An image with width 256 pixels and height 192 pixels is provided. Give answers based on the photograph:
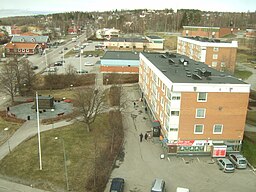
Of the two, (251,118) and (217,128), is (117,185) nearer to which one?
(217,128)

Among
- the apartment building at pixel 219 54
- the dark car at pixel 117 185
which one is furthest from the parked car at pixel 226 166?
the apartment building at pixel 219 54

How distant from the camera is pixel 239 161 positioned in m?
25.5

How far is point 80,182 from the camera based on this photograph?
22359 mm

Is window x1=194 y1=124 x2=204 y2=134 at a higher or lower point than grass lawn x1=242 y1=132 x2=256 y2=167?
higher

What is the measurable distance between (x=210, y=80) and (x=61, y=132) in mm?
17034

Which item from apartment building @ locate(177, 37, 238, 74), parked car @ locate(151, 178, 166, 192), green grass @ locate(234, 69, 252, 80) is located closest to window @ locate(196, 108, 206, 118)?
parked car @ locate(151, 178, 166, 192)

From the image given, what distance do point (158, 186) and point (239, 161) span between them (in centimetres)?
904

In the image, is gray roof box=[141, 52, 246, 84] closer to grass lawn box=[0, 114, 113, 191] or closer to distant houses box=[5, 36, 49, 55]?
grass lawn box=[0, 114, 113, 191]

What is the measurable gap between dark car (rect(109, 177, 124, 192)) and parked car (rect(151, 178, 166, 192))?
233 cm

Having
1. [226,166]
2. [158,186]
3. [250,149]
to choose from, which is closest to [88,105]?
[158,186]

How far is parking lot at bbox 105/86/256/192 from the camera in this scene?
22.5 meters

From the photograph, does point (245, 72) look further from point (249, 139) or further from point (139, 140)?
point (139, 140)

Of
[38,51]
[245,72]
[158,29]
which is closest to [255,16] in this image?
[158,29]

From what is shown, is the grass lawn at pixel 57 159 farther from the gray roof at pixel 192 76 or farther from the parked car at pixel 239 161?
the parked car at pixel 239 161
